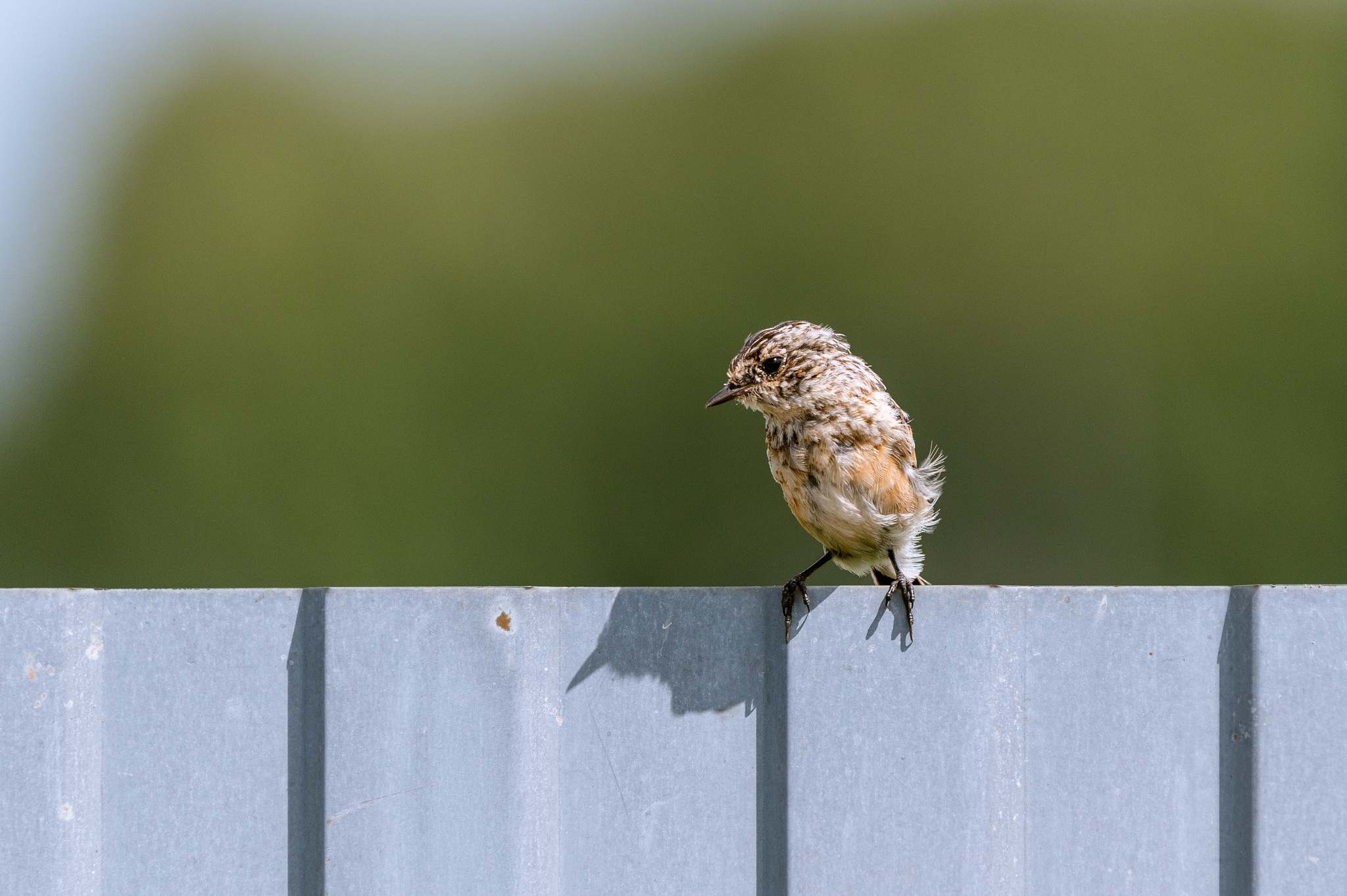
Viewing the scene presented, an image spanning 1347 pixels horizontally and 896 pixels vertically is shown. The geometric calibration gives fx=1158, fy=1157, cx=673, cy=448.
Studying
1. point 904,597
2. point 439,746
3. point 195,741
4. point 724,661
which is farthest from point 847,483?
point 195,741

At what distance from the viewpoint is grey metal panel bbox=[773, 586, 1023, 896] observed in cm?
235

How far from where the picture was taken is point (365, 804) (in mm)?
2271

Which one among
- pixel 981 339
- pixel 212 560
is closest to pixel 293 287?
pixel 212 560

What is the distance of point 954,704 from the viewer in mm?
2377

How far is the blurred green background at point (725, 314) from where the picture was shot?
11.3m

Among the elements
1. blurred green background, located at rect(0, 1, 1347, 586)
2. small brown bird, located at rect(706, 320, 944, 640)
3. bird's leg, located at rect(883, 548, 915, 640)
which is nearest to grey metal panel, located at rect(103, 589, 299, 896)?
bird's leg, located at rect(883, 548, 915, 640)

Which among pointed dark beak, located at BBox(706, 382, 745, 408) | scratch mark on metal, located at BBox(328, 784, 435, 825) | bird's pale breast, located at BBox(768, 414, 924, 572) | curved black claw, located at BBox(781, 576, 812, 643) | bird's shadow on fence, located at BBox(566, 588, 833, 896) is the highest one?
pointed dark beak, located at BBox(706, 382, 745, 408)

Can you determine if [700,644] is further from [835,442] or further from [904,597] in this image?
[835,442]

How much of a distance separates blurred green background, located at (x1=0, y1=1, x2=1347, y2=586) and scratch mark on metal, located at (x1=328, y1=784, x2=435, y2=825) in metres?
8.73

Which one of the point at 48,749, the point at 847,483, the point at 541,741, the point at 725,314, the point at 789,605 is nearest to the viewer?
the point at 48,749

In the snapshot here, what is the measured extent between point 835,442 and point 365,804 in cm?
204

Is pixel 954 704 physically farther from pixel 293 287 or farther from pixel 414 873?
pixel 293 287

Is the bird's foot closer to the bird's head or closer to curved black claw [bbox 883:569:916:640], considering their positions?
curved black claw [bbox 883:569:916:640]

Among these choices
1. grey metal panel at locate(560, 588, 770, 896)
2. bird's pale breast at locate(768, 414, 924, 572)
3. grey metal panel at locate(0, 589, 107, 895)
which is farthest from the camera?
bird's pale breast at locate(768, 414, 924, 572)
